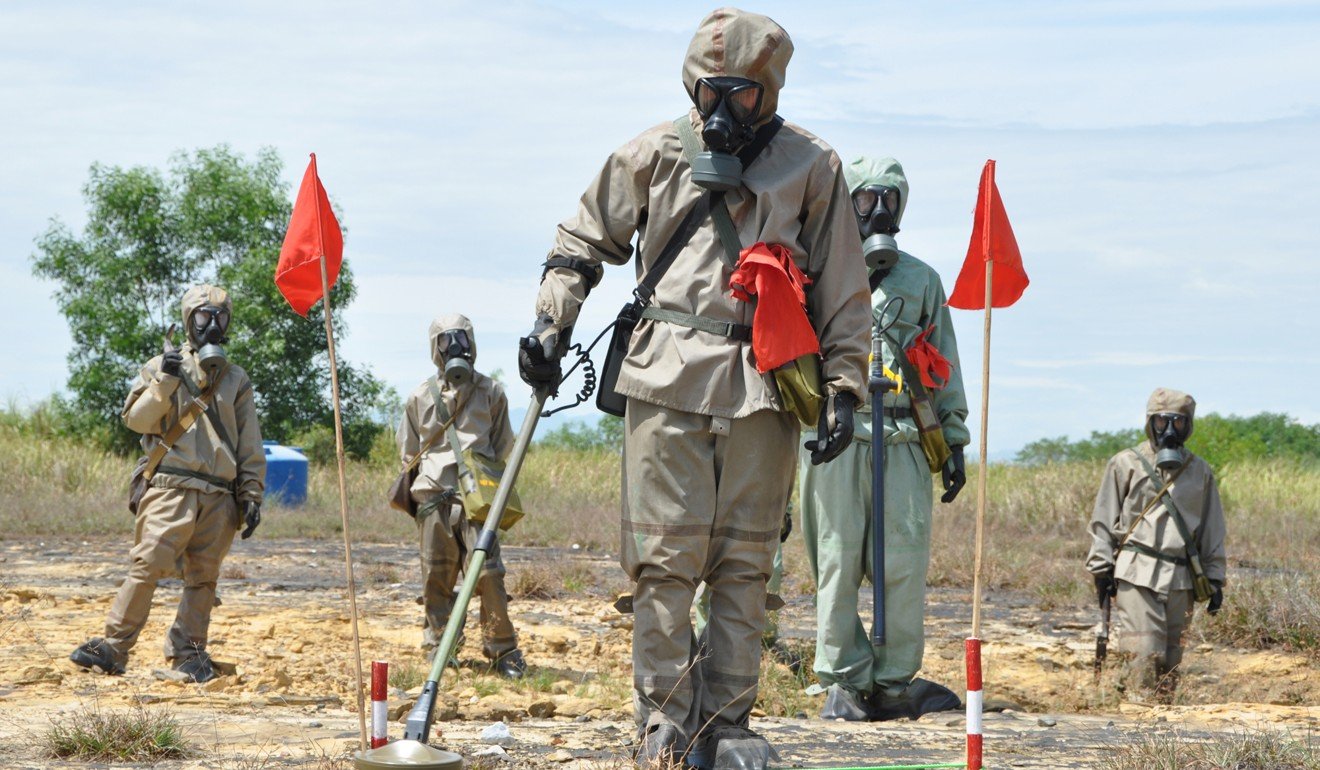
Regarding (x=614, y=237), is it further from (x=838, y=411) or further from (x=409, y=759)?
(x=409, y=759)

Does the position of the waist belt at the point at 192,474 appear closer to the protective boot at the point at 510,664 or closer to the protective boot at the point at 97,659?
the protective boot at the point at 97,659

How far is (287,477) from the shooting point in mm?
22156

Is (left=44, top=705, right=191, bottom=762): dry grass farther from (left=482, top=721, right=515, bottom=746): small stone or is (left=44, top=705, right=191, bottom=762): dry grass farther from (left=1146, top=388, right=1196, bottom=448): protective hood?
(left=1146, top=388, right=1196, bottom=448): protective hood

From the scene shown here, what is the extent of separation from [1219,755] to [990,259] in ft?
6.61

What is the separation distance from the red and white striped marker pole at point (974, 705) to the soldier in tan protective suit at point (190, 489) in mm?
5407

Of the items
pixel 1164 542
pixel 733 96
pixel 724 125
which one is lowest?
pixel 1164 542

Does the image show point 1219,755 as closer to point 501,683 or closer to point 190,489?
point 501,683

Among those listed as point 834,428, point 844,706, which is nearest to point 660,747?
point 834,428

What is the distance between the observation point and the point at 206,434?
29.9 ft

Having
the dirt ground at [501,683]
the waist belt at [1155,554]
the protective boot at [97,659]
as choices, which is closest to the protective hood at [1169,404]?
the waist belt at [1155,554]

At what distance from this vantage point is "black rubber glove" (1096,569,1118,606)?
10.4 meters

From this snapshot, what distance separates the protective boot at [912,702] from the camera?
7621 millimetres

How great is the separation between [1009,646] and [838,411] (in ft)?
22.2

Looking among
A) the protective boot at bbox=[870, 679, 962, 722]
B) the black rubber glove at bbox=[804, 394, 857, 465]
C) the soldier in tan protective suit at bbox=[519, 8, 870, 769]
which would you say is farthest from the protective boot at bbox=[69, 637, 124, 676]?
the black rubber glove at bbox=[804, 394, 857, 465]
